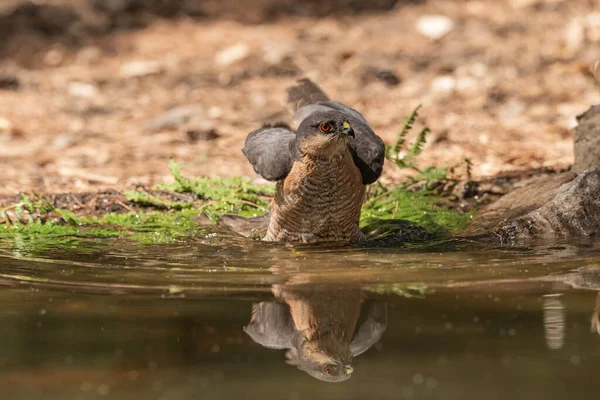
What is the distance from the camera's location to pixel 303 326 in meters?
3.90

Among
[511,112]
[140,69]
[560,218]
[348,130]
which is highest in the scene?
[140,69]

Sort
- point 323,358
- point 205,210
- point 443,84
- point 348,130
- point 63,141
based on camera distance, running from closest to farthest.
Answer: point 323,358 < point 348,130 < point 205,210 < point 63,141 < point 443,84

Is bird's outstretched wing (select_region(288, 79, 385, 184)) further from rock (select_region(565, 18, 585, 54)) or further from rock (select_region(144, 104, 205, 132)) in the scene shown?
rock (select_region(565, 18, 585, 54))

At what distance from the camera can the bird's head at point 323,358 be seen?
3.25m

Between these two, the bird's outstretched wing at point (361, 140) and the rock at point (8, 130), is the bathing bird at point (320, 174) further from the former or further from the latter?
the rock at point (8, 130)

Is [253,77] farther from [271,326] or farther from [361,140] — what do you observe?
[271,326]

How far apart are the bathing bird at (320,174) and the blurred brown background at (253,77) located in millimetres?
2283

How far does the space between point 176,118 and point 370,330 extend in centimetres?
758

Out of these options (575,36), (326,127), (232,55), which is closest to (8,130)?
(232,55)

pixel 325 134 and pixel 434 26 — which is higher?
pixel 434 26

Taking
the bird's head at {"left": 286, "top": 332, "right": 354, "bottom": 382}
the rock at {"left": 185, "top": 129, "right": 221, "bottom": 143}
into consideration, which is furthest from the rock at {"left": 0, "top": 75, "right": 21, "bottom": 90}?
the bird's head at {"left": 286, "top": 332, "right": 354, "bottom": 382}

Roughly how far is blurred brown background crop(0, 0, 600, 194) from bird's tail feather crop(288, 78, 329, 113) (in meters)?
1.46

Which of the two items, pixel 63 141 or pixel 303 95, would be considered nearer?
pixel 303 95

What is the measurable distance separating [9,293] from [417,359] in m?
2.24
